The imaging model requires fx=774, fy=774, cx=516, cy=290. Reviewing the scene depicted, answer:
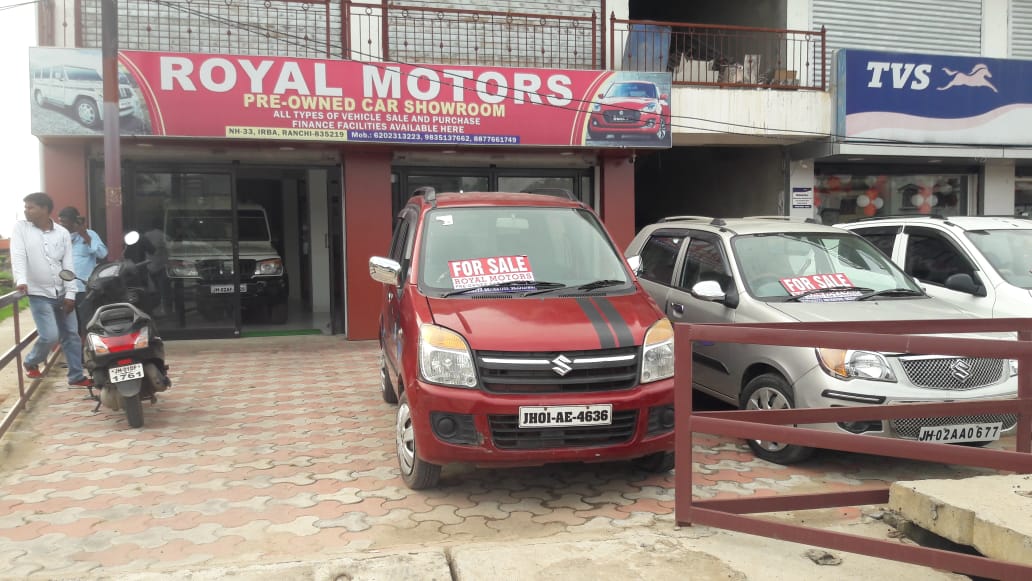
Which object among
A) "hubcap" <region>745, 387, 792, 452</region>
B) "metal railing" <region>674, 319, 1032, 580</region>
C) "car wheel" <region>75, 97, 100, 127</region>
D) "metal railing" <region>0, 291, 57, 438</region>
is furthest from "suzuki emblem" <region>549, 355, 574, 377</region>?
"car wheel" <region>75, 97, 100, 127</region>

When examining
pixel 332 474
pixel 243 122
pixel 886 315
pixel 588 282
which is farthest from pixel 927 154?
pixel 332 474

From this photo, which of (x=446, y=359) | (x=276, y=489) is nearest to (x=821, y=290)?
(x=446, y=359)

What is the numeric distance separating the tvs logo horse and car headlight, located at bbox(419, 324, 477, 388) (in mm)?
10840

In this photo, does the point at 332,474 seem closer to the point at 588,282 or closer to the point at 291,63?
the point at 588,282

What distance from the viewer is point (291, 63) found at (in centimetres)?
948

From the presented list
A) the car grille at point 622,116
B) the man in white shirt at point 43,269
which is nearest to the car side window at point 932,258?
the car grille at point 622,116

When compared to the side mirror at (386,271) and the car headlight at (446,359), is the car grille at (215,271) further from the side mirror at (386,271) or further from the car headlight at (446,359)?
the car headlight at (446,359)

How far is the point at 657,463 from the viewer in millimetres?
4910

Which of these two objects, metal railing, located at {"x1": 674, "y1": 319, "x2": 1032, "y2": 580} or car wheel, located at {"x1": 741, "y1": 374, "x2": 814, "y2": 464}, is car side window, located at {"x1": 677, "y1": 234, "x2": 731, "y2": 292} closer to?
car wheel, located at {"x1": 741, "y1": 374, "x2": 814, "y2": 464}

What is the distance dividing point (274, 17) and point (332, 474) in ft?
25.1

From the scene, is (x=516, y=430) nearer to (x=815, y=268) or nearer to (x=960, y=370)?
(x=960, y=370)

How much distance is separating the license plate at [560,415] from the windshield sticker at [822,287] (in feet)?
7.29

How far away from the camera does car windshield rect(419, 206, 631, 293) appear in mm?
5098

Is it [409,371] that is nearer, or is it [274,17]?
[409,371]
